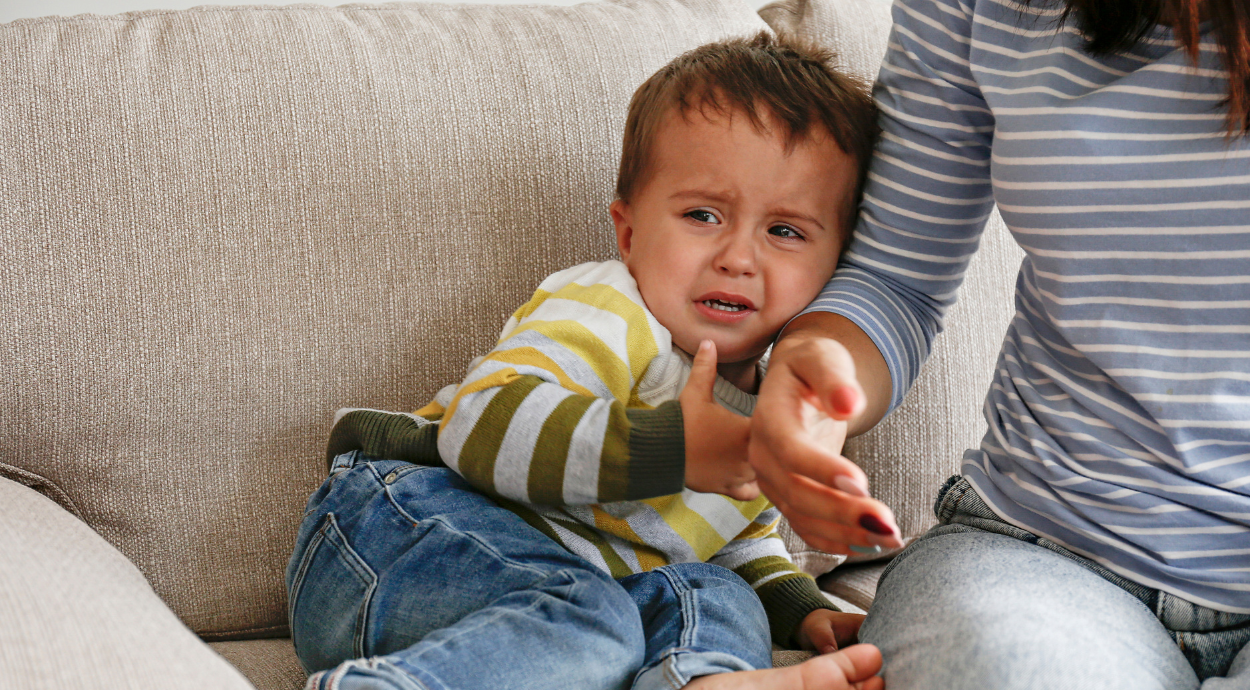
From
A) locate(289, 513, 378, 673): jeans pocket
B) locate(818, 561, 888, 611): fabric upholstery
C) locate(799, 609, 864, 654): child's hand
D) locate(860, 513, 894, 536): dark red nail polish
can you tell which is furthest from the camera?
locate(818, 561, 888, 611): fabric upholstery

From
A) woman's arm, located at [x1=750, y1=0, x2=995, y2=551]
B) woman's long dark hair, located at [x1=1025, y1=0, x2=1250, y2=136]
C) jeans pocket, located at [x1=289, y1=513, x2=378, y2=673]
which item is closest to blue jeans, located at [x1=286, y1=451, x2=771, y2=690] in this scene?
jeans pocket, located at [x1=289, y1=513, x2=378, y2=673]

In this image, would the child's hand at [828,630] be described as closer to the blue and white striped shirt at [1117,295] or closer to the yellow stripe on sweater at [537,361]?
the blue and white striped shirt at [1117,295]

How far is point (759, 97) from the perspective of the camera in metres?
0.83

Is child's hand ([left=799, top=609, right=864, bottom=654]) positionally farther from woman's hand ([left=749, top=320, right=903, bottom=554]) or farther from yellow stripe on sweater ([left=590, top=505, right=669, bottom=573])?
woman's hand ([left=749, top=320, right=903, bottom=554])

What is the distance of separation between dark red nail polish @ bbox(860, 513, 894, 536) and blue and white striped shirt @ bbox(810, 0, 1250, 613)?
0.89ft

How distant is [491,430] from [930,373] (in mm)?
591

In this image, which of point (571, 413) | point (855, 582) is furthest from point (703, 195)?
point (855, 582)

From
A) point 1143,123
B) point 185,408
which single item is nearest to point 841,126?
point 1143,123

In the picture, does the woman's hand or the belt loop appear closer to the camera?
the woman's hand

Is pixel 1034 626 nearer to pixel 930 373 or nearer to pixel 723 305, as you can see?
pixel 723 305

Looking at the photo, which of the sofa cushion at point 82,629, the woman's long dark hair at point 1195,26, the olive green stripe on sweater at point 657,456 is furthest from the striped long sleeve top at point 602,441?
the woman's long dark hair at point 1195,26

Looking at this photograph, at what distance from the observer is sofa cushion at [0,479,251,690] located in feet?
1.64

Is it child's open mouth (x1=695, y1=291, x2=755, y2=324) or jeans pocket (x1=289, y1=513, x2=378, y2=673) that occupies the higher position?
child's open mouth (x1=695, y1=291, x2=755, y2=324)

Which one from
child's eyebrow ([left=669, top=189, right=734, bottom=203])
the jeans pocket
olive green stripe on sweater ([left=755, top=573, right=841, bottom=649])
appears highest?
child's eyebrow ([left=669, top=189, right=734, bottom=203])
